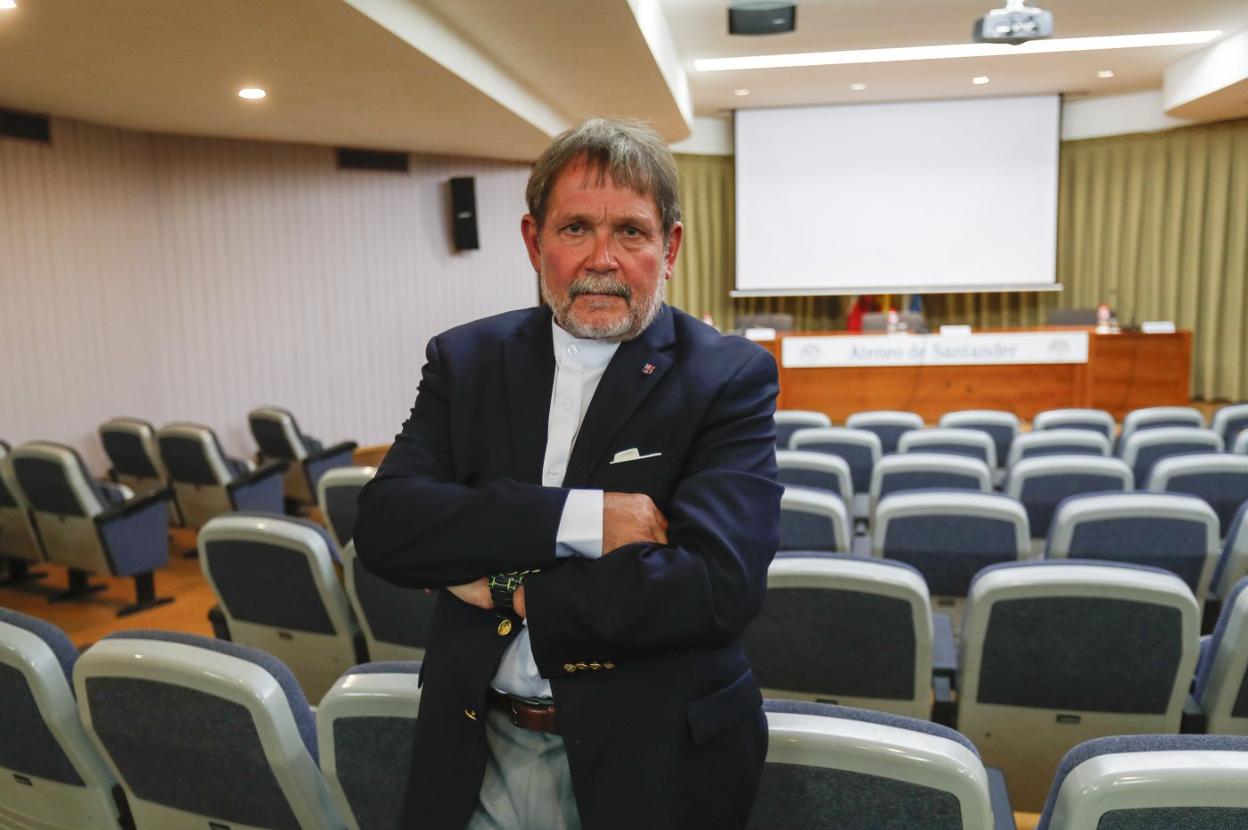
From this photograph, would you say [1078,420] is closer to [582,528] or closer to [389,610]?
[389,610]

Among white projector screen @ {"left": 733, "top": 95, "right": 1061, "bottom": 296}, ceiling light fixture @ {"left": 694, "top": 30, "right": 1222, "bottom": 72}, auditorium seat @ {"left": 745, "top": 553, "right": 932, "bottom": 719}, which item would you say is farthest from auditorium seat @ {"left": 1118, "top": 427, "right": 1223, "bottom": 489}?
white projector screen @ {"left": 733, "top": 95, "right": 1061, "bottom": 296}

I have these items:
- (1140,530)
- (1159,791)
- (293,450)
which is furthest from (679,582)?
(293,450)

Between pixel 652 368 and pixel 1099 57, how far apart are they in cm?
981

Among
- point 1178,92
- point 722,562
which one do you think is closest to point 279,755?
point 722,562

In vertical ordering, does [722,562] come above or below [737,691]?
above

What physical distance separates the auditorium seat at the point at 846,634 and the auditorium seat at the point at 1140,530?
0.90 metres

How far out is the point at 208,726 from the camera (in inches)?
66.0

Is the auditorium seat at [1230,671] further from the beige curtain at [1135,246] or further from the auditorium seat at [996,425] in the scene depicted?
the beige curtain at [1135,246]

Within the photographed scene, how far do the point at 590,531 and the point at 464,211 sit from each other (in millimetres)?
9343

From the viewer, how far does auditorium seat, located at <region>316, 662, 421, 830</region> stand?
5.18 feet

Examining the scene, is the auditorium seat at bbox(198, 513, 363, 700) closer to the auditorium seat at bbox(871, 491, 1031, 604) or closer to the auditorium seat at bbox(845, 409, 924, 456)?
the auditorium seat at bbox(871, 491, 1031, 604)

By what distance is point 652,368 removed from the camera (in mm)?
1458

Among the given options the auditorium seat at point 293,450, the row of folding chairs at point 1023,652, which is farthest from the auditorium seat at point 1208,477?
the auditorium seat at point 293,450

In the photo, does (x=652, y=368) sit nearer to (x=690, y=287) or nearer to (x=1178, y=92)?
(x=1178, y=92)
